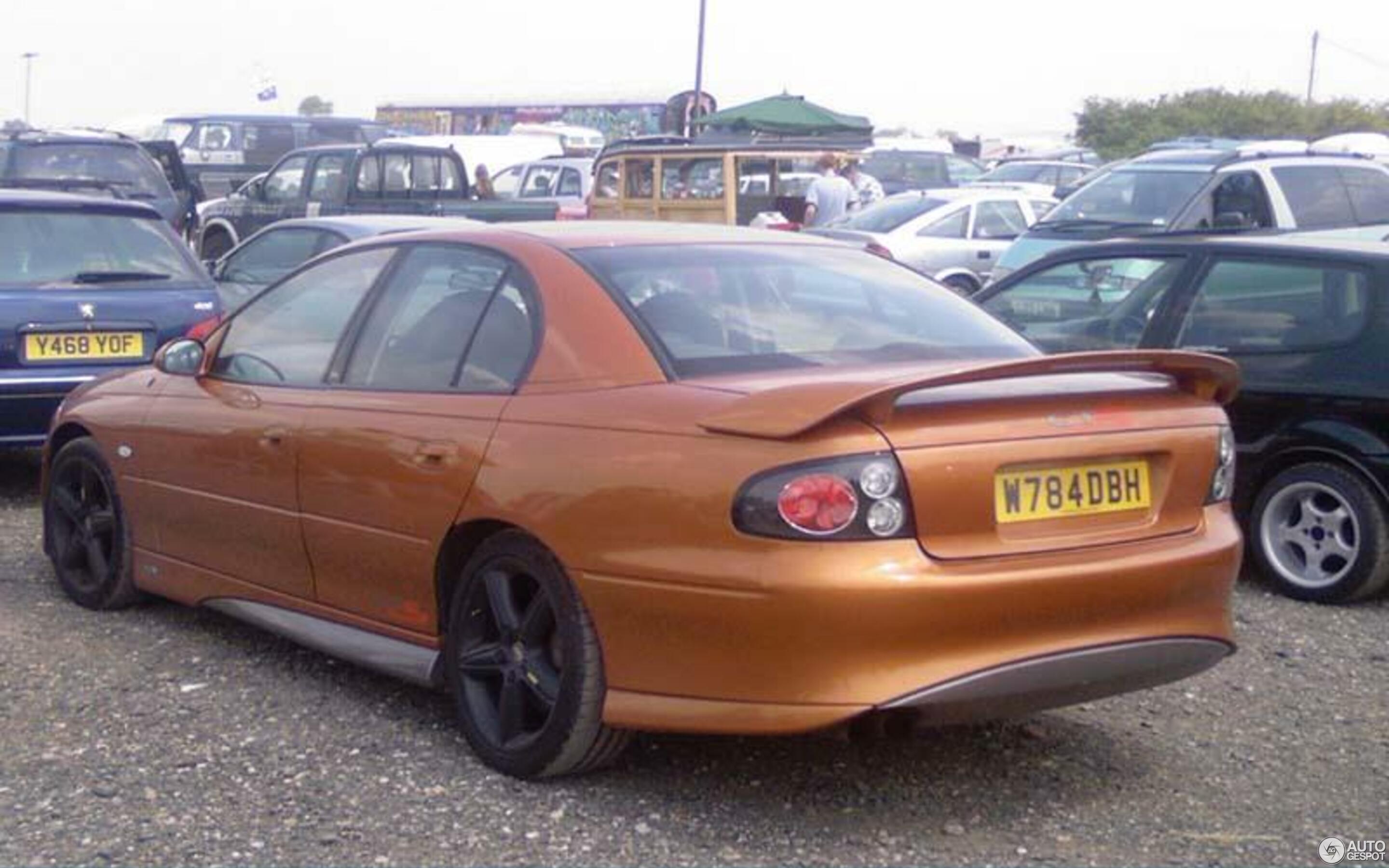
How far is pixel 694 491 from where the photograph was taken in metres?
4.38

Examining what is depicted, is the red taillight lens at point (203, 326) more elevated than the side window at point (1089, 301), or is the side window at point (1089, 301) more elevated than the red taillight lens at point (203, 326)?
the side window at point (1089, 301)

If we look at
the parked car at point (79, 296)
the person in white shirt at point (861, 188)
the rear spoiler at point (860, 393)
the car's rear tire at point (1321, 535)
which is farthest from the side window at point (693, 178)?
the rear spoiler at point (860, 393)

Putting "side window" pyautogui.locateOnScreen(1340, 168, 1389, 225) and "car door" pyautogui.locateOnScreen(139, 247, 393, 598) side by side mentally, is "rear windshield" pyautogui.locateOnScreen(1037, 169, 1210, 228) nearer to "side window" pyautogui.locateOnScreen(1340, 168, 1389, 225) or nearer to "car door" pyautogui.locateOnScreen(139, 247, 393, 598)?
"side window" pyautogui.locateOnScreen(1340, 168, 1389, 225)

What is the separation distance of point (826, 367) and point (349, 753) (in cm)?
163

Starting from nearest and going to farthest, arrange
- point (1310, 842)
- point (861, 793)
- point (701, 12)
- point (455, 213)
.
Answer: point (1310, 842)
point (861, 793)
point (455, 213)
point (701, 12)

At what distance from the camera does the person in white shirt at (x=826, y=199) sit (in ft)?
60.5

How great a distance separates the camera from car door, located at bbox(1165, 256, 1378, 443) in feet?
23.8

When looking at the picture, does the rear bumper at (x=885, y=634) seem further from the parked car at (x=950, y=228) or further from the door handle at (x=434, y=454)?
the parked car at (x=950, y=228)

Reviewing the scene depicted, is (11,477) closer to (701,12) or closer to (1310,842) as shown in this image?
(1310,842)

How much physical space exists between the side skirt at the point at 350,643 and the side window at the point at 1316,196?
10212mm

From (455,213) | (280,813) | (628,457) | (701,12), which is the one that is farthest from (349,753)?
(701,12)

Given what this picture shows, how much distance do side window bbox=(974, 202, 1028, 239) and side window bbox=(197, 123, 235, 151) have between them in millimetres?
19962

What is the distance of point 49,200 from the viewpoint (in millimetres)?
9242

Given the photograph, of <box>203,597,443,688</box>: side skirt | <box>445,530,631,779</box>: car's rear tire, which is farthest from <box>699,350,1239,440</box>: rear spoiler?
<box>203,597,443,688</box>: side skirt
